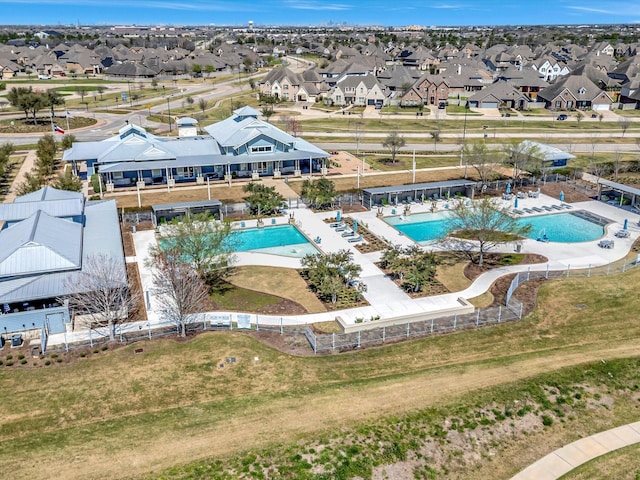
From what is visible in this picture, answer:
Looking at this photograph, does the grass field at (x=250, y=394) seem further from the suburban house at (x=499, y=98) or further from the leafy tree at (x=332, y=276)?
the suburban house at (x=499, y=98)

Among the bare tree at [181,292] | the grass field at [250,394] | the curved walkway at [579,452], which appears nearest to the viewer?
the curved walkway at [579,452]

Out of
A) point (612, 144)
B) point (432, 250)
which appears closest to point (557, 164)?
point (612, 144)

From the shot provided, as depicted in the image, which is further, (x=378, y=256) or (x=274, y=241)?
(x=274, y=241)

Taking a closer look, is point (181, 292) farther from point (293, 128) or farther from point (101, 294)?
point (293, 128)

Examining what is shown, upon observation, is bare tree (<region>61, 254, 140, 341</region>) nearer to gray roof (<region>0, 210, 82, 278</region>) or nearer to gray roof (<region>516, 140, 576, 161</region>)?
gray roof (<region>0, 210, 82, 278</region>)

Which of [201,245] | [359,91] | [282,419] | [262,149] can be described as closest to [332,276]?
[201,245]

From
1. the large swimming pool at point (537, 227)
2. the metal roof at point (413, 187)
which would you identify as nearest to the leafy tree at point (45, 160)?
the metal roof at point (413, 187)
